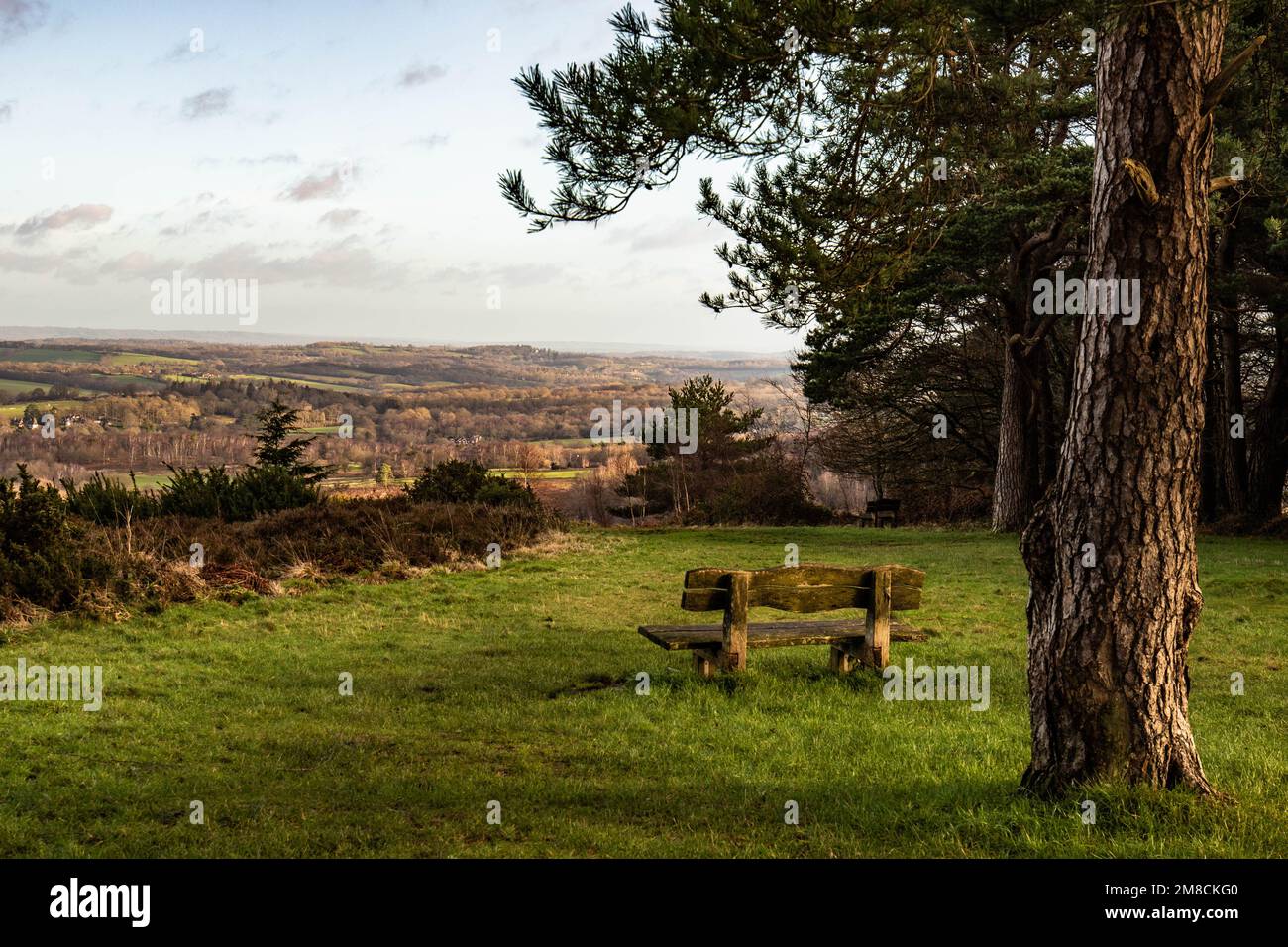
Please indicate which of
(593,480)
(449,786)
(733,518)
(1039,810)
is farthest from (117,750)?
(593,480)

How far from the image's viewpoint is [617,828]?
Result: 4832 mm

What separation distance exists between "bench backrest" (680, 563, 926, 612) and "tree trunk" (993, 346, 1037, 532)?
17.1 metres

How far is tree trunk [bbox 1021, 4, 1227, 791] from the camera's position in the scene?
477 centimetres

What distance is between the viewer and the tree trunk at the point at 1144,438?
4.77 m

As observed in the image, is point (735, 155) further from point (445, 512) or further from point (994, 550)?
point (994, 550)

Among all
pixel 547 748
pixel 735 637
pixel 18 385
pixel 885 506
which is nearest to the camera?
pixel 547 748

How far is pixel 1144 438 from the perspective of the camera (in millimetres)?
4770

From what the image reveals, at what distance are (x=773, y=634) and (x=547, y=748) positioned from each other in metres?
2.67

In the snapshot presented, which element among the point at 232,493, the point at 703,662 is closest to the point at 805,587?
the point at 703,662

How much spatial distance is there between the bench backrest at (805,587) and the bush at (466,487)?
42.0ft

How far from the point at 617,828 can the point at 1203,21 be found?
518 centimetres

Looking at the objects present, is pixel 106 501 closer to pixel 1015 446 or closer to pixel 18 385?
pixel 1015 446

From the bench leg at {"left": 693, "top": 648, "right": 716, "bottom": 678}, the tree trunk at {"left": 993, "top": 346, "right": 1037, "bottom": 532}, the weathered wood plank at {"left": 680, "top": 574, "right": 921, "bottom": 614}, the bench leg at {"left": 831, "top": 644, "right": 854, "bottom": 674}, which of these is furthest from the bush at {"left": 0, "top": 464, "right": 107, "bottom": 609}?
the tree trunk at {"left": 993, "top": 346, "right": 1037, "bottom": 532}

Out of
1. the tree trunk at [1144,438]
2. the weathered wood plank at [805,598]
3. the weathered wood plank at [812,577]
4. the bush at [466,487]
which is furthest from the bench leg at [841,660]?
the bush at [466,487]
